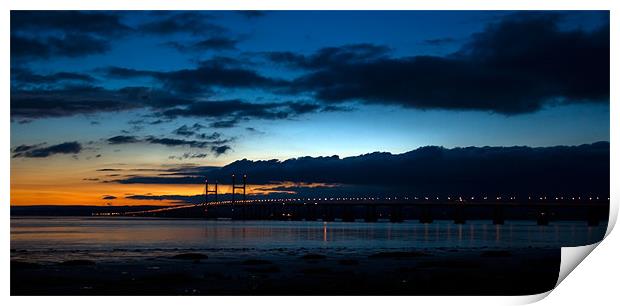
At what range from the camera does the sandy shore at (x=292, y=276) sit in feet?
51.3

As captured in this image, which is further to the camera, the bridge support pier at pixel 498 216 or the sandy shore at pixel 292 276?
the bridge support pier at pixel 498 216

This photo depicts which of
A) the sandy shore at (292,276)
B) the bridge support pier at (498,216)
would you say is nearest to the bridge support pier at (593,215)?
the bridge support pier at (498,216)

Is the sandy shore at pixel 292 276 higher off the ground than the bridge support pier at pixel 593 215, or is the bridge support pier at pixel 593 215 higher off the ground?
the sandy shore at pixel 292 276

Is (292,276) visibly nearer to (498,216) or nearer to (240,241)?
(240,241)

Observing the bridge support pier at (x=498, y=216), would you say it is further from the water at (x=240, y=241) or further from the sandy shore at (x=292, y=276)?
the sandy shore at (x=292, y=276)

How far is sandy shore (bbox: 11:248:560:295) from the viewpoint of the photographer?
51.3 feet

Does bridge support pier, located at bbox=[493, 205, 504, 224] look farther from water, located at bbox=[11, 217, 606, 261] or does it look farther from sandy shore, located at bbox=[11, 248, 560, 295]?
sandy shore, located at bbox=[11, 248, 560, 295]

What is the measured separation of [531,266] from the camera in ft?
67.9

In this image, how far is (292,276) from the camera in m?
17.6

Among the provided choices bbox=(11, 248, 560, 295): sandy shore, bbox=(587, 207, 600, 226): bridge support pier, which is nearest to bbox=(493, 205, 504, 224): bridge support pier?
bbox=(587, 207, 600, 226): bridge support pier
